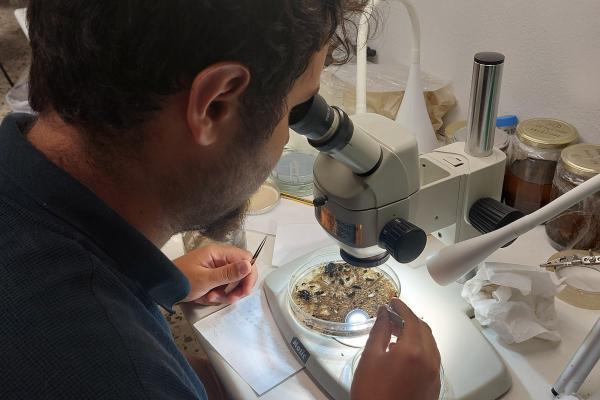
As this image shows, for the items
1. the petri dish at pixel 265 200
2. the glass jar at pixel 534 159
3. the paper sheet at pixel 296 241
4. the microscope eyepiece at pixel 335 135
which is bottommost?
the paper sheet at pixel 296 241

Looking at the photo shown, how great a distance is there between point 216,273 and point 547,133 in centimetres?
68

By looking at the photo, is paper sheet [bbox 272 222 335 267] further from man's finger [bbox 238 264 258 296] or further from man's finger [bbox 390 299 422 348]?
man's finger [bbox 390 299 422 348]

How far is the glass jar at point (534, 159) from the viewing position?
108 cm

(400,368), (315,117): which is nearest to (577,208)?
(400,368)

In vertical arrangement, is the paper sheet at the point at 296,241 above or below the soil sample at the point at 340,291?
below

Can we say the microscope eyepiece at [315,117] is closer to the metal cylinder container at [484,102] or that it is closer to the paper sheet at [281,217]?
the metal cylinder container at [484,102]

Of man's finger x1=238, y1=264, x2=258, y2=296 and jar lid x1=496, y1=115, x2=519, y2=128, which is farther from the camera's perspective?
jar lid x1=496, y1=115, x2=519, y2=128

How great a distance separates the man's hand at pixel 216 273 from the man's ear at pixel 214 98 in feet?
1.27

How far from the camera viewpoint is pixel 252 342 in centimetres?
93

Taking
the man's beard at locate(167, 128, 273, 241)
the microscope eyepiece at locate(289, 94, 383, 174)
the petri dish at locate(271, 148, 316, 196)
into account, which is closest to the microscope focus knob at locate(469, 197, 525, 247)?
the microscope eyepiece at locate(289, 94, 383, 174)

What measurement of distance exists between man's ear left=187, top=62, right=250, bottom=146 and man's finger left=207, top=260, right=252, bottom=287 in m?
0.39

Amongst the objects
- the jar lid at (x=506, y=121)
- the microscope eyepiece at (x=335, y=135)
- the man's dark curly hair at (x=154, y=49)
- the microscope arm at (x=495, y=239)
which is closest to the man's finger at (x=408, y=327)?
the microscope arm at (x=495, y=239)

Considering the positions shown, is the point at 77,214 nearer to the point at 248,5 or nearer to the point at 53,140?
the point at 53,140

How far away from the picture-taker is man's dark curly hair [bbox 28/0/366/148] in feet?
1.88
